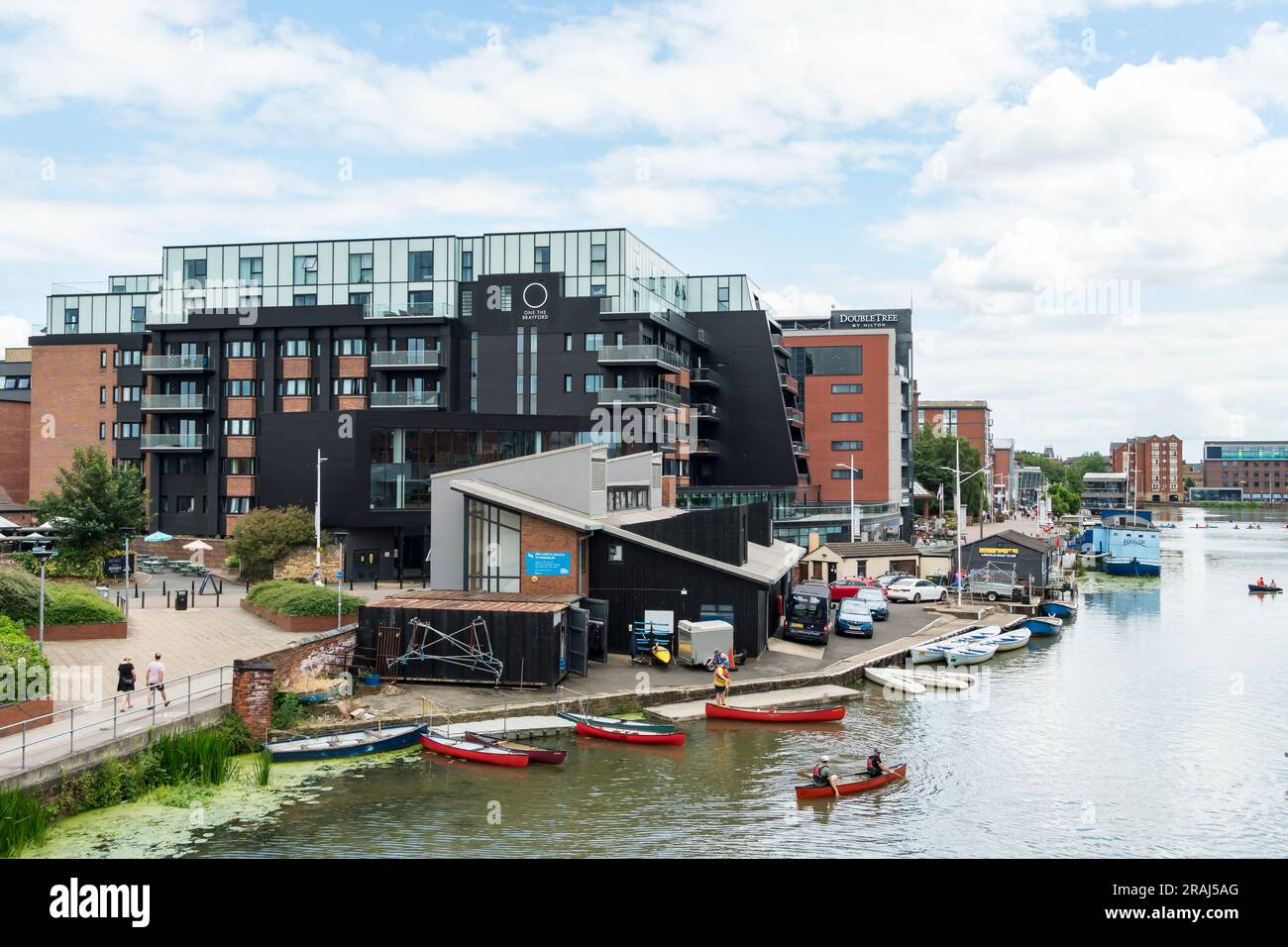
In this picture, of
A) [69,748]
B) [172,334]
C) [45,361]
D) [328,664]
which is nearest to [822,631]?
[328,664]

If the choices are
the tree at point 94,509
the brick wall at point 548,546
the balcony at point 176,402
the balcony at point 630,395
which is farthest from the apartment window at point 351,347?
the brick wall at point 548,546

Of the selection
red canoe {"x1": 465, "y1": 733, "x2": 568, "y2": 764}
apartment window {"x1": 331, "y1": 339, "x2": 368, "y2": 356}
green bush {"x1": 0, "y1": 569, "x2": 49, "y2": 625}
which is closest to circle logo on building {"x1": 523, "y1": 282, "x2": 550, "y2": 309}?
apartment window {"x1": 331, "y1": 339, "x2": 368, "y2": 356}

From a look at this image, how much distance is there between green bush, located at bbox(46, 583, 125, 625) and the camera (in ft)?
121

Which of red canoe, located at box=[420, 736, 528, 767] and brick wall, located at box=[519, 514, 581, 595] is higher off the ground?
brick wall, located at box=[519, 514, 581, 595]

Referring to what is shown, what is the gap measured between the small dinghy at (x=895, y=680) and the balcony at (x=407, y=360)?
161ft

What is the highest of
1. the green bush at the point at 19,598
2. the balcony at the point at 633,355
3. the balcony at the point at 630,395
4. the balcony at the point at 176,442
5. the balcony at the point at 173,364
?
the balcony at the point at 633,355

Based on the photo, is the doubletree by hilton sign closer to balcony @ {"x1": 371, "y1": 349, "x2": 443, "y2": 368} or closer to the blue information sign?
balcony @ {"x1": 371, "y1": 349, "x2": 443, "y2": 368}

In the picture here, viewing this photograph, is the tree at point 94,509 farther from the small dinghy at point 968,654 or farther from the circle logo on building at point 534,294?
the small dinghy at point 968,654

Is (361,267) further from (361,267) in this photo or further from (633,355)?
(633,355)

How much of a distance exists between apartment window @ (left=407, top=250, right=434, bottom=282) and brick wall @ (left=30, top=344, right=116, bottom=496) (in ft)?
90.5

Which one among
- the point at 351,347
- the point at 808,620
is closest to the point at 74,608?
the point at 808,620

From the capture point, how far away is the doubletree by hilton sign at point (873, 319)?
134m

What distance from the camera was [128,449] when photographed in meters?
89.8
